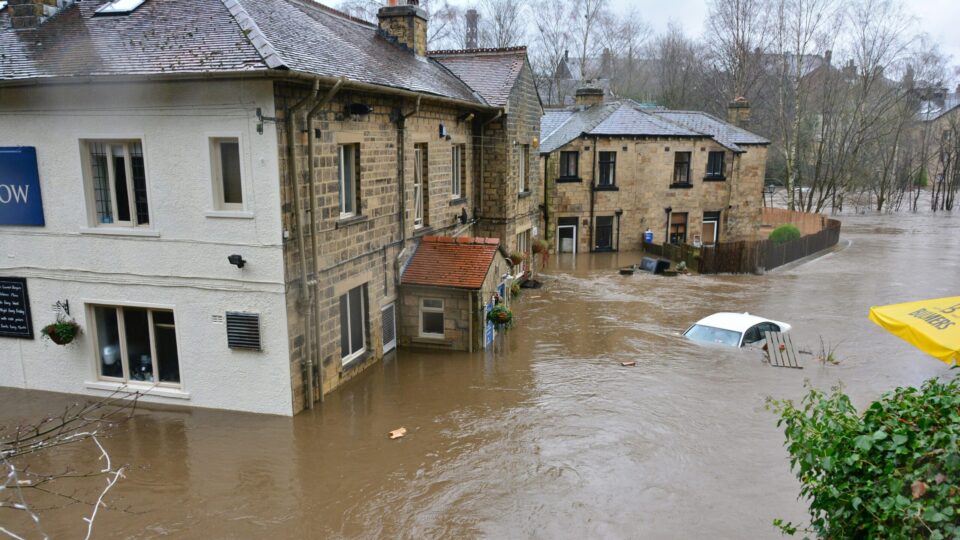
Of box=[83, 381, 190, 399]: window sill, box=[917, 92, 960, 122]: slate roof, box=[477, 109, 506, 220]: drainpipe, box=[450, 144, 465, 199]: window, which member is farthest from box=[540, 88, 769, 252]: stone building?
box=[917, 92, 960, 122]: slate roof

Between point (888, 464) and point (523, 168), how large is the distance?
1957 cm

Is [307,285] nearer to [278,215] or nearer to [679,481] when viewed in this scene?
[278,215]

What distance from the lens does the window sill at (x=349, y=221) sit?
12.8 m

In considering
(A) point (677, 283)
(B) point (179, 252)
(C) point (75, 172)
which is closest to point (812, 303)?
(A) point (677, 283)

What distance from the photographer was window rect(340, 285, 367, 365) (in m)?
13.6

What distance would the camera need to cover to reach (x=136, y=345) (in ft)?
40.6

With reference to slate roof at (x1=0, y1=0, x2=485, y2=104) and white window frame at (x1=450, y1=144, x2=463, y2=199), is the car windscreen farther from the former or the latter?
slate roof at (x1=0, y1=0, x2=485, y2=104)

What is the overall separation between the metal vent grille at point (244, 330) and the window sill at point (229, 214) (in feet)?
5.27

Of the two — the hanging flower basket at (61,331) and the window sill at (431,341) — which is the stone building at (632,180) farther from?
the hanging flower basket at (61,331)

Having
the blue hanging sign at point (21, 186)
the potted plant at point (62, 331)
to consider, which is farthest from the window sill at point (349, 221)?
the blue hanging sign at point (21, 186)

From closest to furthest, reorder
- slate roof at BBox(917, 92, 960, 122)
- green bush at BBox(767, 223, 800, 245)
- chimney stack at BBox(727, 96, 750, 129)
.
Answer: green bush at BBox(767, 223, 800, 245) < chimney stack at BBox(727, 96, 750, 129) < slate roof at BBox(917, 92, 960, 122)

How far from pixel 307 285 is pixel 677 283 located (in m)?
16.6

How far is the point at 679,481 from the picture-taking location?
9.97m

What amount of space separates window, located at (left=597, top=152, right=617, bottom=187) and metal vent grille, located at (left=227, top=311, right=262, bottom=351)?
21598mm
